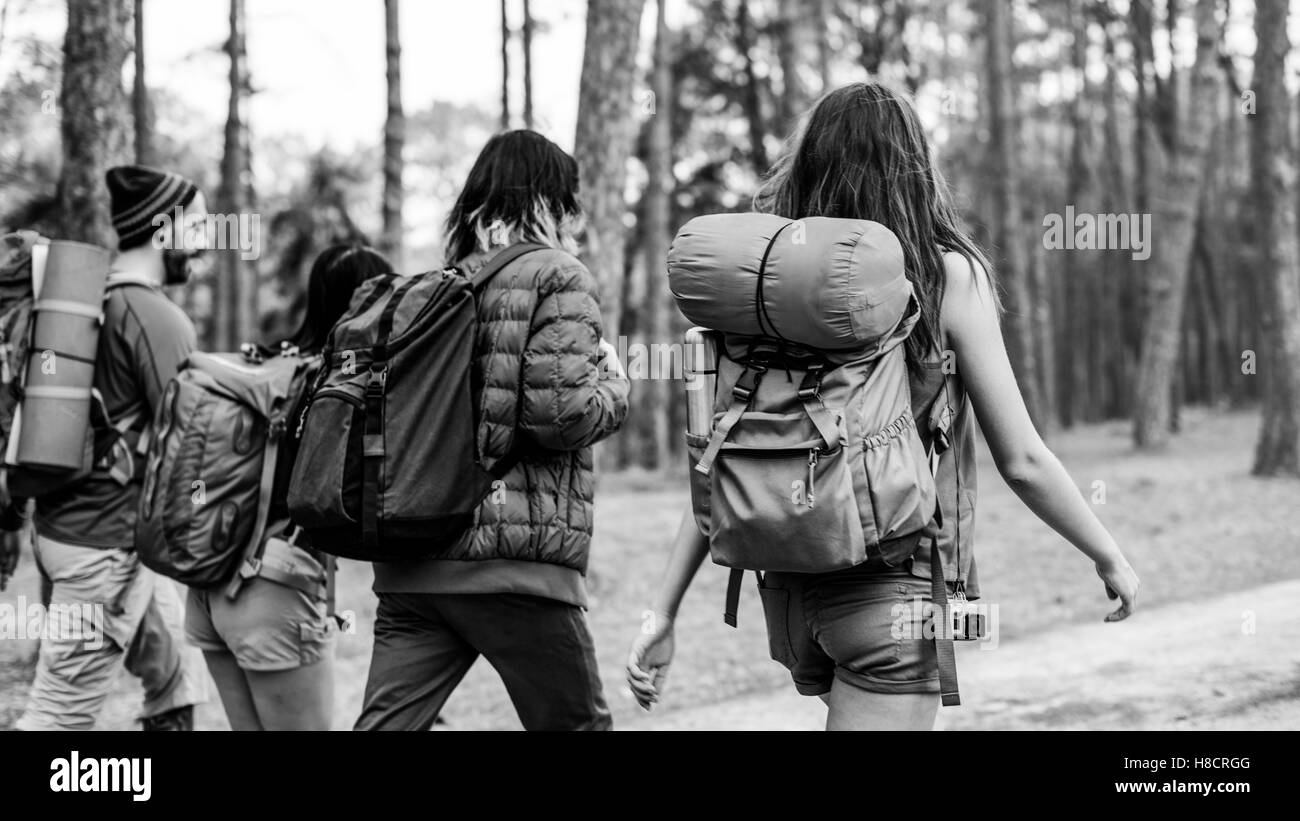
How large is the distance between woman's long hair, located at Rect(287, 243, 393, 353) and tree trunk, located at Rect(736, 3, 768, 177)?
854 inches

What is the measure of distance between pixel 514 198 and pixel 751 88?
23012 millimetres

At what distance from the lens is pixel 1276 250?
13742 mm

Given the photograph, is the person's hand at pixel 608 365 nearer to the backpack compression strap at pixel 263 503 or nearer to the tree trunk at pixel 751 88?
the backpack compression strap at pixel 263 503

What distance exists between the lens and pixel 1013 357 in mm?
17219

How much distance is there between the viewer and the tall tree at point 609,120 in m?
8.75

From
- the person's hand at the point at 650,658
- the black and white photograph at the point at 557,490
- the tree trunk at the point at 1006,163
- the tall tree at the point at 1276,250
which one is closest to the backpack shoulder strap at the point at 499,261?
the black and white photograph at the point at 557,490

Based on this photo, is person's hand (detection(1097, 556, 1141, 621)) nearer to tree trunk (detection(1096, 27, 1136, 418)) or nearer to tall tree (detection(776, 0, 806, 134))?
tall tree (detection(776, 0, 806, 134))

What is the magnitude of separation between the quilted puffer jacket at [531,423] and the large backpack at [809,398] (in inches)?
27.1

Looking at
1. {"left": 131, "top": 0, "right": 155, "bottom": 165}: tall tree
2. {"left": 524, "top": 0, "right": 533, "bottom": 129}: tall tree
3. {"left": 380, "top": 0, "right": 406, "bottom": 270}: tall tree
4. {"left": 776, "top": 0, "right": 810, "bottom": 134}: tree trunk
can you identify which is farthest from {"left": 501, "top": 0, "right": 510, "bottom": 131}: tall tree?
{"left": 380, "top": 0, "right": 406, "bottom": 270}: tall tree

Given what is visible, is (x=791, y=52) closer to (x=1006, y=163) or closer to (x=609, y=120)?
(x=1006, y=163)

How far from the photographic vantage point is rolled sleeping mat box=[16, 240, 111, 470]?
4.30 metres

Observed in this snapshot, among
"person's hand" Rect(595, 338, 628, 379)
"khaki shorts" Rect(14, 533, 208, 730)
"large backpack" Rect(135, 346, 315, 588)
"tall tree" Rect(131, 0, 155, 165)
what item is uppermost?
"tall tree" Rect(131, 0, 155, 165)
